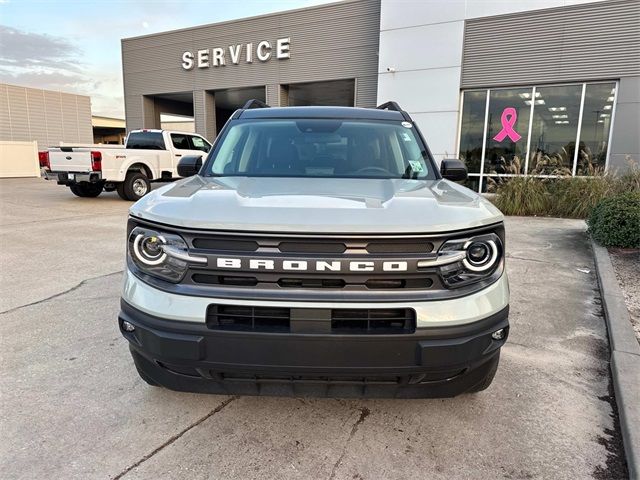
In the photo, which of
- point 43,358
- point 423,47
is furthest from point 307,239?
point 423,47

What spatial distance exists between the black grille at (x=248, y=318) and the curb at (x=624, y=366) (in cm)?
176

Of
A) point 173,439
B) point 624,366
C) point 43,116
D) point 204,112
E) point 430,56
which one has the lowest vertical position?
point 173,439

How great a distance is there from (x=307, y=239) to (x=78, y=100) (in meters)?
41.5

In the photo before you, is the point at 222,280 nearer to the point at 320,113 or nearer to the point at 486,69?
the point at 320,113

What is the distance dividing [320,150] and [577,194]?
8.54 m

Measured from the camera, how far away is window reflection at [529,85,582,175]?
13.1 m

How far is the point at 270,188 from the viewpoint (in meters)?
2.49

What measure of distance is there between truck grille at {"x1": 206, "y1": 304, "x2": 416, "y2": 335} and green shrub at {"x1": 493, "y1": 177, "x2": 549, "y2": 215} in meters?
9.32

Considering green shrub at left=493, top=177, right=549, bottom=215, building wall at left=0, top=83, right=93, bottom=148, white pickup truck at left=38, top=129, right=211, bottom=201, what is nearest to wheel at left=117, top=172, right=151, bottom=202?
white pickup truck at left=38, top=129, right=211, bottom=201

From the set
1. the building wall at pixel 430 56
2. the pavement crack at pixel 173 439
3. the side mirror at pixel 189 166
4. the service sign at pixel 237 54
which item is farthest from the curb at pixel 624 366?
the service sign at pixel 237 54

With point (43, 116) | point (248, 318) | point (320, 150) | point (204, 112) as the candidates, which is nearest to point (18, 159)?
point (43, 116)

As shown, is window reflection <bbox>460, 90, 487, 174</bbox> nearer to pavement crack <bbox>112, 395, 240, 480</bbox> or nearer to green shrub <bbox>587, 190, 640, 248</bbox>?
green shrub <bbox>587, 190, 640, 248</bbox>

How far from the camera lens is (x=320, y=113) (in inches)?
144

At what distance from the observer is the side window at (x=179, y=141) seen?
44.8ft
